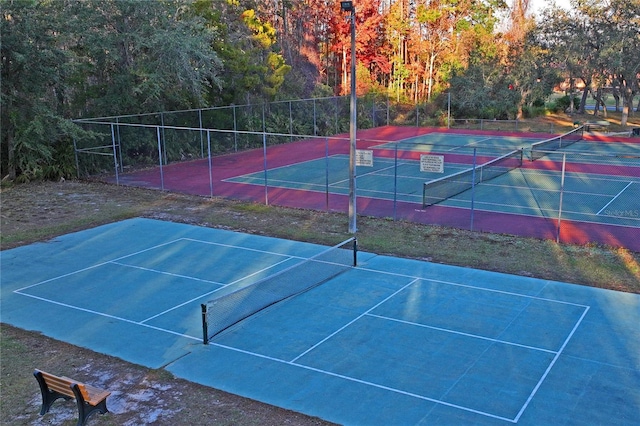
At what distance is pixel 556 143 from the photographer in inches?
1523

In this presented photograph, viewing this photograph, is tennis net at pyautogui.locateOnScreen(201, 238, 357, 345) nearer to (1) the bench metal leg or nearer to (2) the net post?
(2) the net post

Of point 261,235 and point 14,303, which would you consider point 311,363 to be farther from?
point 261,235

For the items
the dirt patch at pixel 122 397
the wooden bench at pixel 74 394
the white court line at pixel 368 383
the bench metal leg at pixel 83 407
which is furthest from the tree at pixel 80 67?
the bench metal leg at pixel 83 407

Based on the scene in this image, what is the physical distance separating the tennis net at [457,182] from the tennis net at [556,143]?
4.17 m

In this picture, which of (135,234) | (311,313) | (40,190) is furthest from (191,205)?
(311,313)

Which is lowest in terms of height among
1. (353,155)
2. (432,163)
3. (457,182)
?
(457,182)

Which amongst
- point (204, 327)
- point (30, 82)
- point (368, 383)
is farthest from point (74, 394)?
point (30, 82)

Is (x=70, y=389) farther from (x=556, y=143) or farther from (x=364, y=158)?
(x=556, y=143)

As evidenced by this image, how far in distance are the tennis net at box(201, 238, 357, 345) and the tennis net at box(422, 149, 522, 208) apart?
23.8 ft

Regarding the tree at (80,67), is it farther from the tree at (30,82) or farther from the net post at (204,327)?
the net post at (204,327)

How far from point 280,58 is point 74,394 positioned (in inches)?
1508

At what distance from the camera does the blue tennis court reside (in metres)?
9.53

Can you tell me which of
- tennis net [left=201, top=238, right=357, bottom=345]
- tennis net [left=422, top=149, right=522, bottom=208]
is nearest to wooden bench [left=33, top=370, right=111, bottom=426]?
tennis net [left=201, top=238, right=357, bottom=345]

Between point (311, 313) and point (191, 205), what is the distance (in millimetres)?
11923
